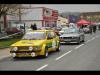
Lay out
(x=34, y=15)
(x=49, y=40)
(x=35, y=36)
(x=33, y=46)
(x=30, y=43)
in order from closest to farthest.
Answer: (x=33, y=46), (x=30, y=43), (x=35, y=36), (x=49, y=40), (x=34, y=15)

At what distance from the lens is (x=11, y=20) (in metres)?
56.4

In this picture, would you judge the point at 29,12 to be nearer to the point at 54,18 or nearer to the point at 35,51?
the point at 54,18

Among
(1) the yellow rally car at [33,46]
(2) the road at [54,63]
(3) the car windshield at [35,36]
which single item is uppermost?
(3) the car windshield at [35,36]

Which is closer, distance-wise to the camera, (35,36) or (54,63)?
(54,63)

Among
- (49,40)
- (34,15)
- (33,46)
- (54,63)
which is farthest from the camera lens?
(34,15)

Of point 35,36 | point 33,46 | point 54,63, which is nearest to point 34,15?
point 35,36

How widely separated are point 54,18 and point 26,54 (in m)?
50.9

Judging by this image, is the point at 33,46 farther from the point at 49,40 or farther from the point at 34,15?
the point at 34,15

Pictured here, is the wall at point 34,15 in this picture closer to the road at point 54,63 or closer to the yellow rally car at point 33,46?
the yellow rally car at point 33,46

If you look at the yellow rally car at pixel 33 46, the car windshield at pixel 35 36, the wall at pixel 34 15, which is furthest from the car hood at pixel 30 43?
the wall at pixel 34 15

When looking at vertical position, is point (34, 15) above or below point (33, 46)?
above
